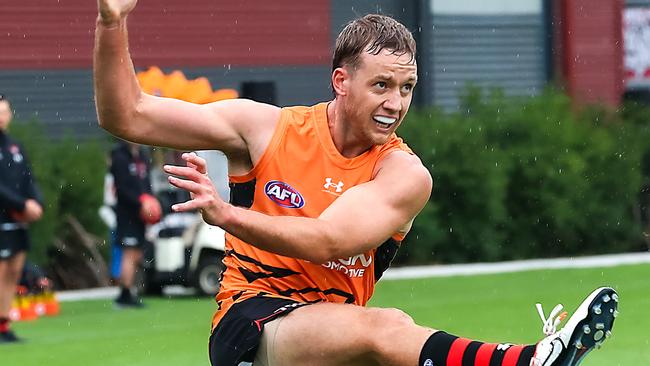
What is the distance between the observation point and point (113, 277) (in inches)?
570

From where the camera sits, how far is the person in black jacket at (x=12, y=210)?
10539mm

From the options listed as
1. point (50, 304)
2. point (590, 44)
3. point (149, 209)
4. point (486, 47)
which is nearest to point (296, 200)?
point (149, 209)

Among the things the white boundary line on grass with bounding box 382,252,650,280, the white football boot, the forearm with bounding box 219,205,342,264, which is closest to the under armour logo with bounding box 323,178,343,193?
the forearm with bounding box 219,205,342,264

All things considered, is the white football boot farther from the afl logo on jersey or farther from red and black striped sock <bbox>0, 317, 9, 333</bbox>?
red and black striped sock <bbox>0, 317, 9, 333</bbox>

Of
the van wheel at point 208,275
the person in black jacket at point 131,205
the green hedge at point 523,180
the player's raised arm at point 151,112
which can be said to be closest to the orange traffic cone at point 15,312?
the person in black jacket at point 131,205

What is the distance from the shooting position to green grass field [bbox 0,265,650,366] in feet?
31.6

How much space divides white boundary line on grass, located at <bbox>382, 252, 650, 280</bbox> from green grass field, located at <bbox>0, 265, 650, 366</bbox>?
0.43 meters

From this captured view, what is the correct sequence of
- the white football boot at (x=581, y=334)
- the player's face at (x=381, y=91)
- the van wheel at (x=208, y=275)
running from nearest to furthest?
the white football boot at (x=581, y=334), the player's face at (x=381, y=91), the van wheel at (x=208, y=275)

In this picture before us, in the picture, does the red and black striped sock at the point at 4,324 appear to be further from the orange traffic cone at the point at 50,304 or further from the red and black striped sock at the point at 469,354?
the red and black striped sock at the point at 469,354

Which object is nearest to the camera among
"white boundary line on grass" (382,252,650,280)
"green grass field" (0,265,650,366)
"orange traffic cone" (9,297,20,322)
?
"green grass field" (0,265,650,366)

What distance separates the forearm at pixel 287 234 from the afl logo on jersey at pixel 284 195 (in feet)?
1.14

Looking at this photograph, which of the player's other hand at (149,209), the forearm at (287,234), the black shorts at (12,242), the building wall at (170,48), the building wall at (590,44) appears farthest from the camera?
the building wall at (590,44)

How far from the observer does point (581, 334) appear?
14.9 ft

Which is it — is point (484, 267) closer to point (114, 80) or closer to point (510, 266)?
point (510, 266)
